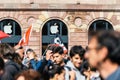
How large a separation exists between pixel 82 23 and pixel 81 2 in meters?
1.37

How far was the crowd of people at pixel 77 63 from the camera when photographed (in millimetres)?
3705

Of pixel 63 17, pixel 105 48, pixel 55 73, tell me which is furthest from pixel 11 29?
pixel 105 48

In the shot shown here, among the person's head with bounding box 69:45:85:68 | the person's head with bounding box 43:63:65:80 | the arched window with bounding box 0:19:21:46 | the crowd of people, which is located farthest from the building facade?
Answer: the person's head with bounding box 43:63:65:80

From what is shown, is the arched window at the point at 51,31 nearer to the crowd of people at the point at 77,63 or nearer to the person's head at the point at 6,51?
the crowd of people at the point at 77,63

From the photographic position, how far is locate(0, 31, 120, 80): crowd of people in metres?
3.71

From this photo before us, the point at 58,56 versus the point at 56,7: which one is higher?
the point at 56,7

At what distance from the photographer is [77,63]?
7.38 metres

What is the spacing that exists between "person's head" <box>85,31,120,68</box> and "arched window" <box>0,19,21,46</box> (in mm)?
29726

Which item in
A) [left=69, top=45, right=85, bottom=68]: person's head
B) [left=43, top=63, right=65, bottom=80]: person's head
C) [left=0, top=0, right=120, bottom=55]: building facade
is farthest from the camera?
[left=0, top=0, right=120, bottom=55]: building facade

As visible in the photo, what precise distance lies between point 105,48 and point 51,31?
30098 mm

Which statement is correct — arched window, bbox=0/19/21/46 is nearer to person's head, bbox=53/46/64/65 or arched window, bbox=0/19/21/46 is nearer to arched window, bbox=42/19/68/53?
arched window, bbox=42/19/68/53

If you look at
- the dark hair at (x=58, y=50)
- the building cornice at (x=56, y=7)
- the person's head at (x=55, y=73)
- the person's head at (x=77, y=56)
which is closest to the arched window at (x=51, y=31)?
the building cornice at (x=56, y=7)

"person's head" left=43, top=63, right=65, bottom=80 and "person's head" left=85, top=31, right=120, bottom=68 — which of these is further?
"person's head" left=43, top=63, right=65, bottom=80

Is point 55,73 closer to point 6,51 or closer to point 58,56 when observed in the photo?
point 6,51
